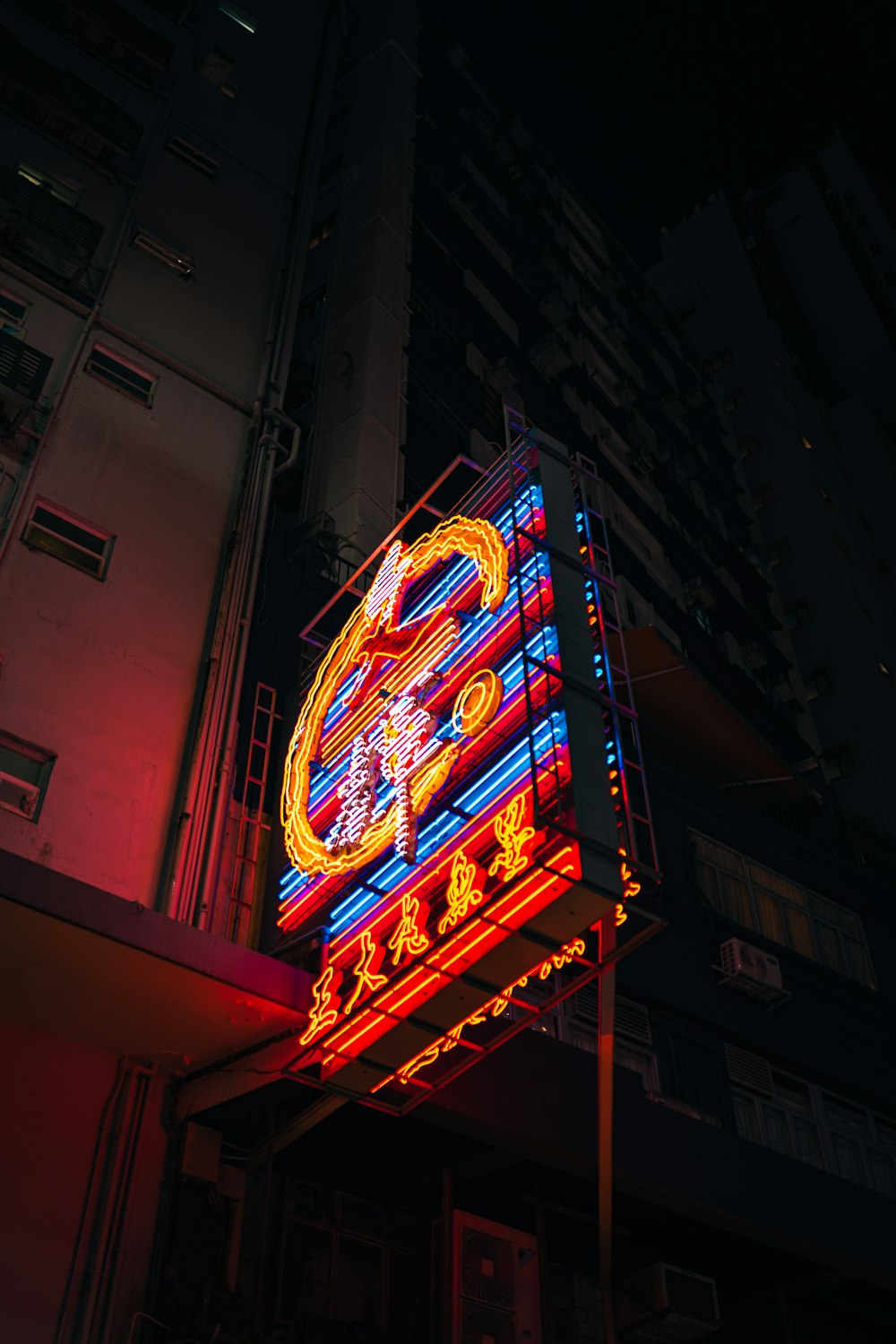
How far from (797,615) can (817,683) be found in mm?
3993

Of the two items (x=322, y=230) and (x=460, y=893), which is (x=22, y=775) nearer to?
(x=460, y=893)

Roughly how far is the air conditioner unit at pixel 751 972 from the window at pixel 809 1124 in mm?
964

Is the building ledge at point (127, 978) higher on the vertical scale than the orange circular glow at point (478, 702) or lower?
lower

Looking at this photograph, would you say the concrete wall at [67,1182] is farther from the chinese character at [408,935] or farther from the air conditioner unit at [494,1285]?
the air conditioner unit at [494,1285]

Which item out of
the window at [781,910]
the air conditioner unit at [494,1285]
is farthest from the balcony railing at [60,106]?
the air conditioner unit at [494,1285]

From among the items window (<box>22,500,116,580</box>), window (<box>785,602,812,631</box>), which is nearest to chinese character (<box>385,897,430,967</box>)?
window (<box>22,500,116,580</box>)

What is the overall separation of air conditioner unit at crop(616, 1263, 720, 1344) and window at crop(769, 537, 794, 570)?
38492mm

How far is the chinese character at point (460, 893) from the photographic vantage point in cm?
990

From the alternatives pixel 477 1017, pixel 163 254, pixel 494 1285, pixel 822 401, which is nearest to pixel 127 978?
pixel 477 1017

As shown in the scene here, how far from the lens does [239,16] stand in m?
27.6

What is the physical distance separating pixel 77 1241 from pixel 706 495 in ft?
134

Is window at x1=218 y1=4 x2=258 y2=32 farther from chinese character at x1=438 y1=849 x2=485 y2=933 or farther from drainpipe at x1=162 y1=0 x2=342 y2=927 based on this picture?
chinese character at x1=438 y1=849 x2=485 y2=933

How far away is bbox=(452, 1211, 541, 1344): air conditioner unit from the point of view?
515 inches

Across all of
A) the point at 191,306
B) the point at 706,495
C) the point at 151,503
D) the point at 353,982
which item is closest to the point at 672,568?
the point at 706,495
